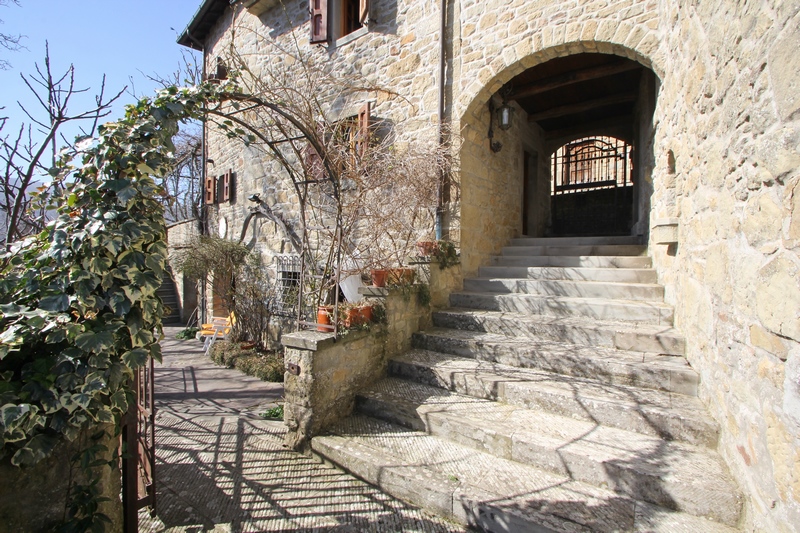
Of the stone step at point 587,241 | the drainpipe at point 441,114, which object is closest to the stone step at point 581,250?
the stone step at point 587,241

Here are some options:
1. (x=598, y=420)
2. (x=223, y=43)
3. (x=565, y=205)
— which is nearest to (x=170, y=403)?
(x=598, y=420)

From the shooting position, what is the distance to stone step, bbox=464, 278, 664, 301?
396 cm

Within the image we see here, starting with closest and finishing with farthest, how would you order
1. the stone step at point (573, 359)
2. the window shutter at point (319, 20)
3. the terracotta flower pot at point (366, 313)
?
the stone step at point (573, 359) → the terracotta flower pot at point (366, 313) → the window shutter at point (319, 20)

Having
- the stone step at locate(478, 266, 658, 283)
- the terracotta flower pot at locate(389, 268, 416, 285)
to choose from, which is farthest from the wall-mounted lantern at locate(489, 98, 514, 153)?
the terracotta flower pot at locate(389, 268, 416, 285)

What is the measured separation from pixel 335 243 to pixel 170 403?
2.93 m

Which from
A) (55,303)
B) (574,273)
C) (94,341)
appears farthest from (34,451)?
(574,273)

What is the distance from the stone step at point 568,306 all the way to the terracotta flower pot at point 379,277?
1.20 meters

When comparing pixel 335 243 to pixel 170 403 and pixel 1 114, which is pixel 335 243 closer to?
pixel 1 114

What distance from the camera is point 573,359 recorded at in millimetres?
3166

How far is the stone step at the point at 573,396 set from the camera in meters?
2.41

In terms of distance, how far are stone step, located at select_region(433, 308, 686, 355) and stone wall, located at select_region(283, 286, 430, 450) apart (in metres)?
0.90

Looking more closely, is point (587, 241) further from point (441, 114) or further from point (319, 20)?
point (319, 20)

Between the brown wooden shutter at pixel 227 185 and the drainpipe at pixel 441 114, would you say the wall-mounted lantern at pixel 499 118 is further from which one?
the brown wooden shutter at pixel 227 185

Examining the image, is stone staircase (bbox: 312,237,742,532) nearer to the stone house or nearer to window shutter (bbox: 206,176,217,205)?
the stone house
